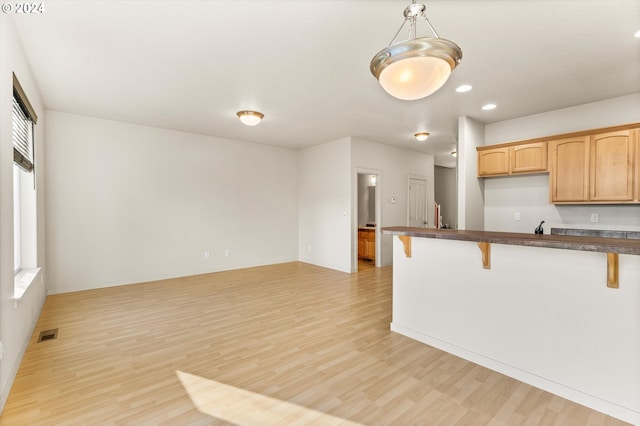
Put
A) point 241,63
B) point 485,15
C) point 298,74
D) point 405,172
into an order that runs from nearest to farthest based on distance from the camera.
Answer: point 485,15 → point 241,63 → point 298,74 → point 405,172

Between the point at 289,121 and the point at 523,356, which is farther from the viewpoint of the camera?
the point at 289,121

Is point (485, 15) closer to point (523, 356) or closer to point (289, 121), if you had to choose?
point (523, 356)

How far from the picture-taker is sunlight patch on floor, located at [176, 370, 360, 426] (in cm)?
187

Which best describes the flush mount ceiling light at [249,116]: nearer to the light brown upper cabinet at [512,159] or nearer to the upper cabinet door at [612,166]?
the light brown upper cabinet at [512,159]

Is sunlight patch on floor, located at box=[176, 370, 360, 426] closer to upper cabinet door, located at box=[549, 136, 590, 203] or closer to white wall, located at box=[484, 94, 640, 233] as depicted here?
upper cabinet door, located at box=[549, 136, 590, 203]

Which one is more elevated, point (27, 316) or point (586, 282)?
point (586, 282)

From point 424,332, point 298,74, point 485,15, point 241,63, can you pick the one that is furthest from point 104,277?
point 485,15

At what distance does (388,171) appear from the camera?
6.80m

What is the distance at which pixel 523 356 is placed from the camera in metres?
2.33

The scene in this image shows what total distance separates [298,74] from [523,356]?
133 inches

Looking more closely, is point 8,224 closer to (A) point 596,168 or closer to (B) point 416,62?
(B) point 416,62

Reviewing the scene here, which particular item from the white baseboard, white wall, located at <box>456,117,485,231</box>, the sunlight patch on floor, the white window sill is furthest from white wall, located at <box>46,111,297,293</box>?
the white baseboard

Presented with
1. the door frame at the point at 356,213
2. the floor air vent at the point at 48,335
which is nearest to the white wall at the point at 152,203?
the floor air vent at the point at 48,335

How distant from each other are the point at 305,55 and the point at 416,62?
153cm
